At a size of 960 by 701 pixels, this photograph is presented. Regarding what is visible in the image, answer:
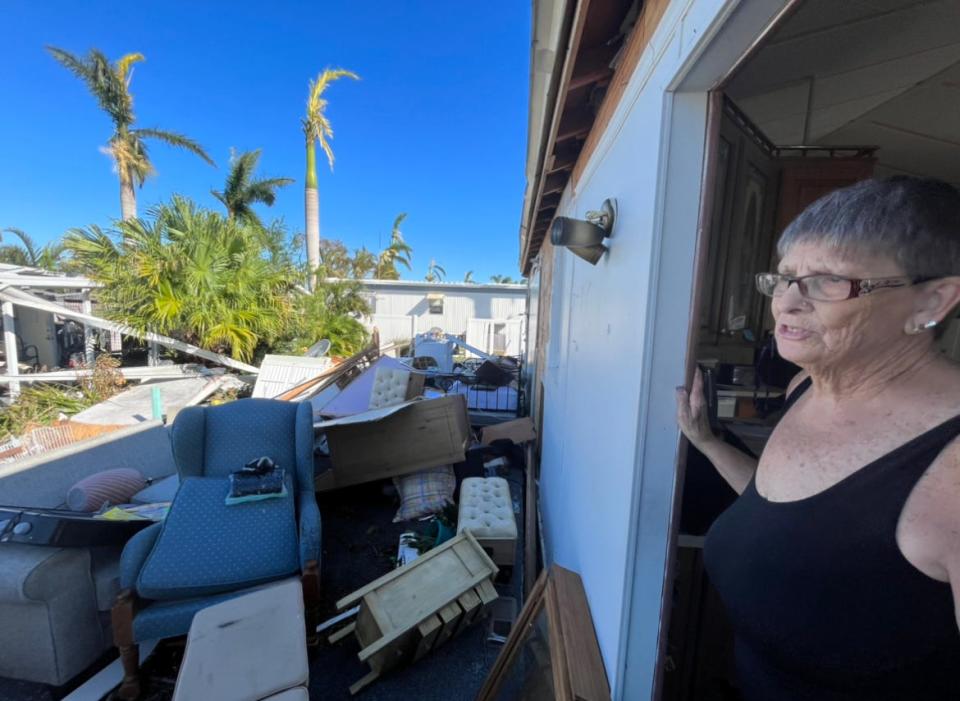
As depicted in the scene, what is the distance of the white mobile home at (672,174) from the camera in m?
0.97

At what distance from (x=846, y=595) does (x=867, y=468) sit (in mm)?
218

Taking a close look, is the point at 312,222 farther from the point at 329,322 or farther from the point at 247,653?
the point at 247,653

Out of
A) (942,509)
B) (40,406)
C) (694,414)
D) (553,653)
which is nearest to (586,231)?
(694,414)

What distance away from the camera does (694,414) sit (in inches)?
38.9

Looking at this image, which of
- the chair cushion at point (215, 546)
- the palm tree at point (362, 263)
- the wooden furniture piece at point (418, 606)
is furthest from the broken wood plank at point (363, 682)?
the palm tree at point (362, 263)

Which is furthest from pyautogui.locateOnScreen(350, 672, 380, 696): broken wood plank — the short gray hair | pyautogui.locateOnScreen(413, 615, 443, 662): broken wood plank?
the short gray hair

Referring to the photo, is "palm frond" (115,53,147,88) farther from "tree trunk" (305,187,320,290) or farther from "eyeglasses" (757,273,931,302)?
"eyeglasses" (757,273,931,302)

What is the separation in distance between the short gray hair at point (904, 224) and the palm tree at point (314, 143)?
1363cm

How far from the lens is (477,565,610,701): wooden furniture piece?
3.93 feet

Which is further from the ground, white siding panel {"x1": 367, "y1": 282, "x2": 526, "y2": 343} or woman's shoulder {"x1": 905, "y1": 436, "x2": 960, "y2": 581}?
white siding panel {"x1": 367, "y1": 282, "x2": 526, "y2": 343}

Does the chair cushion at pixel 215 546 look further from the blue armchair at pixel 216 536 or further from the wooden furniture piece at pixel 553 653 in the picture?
the wooden furniture piece at pixel 553 653

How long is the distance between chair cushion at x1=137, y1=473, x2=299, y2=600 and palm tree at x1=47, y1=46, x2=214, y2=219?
12.1 meters

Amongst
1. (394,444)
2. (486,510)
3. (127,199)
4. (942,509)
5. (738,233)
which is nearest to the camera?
(942,509)

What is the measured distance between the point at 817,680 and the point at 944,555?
405mm
